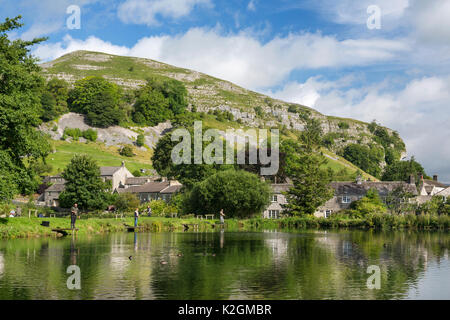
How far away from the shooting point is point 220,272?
66.3ft

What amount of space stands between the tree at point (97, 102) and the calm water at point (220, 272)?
5672 inches

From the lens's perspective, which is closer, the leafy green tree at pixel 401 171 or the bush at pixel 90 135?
the leafy green tree at pixel 401 171

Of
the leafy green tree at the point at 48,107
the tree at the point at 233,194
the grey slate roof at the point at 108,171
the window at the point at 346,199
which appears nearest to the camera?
the tree at the point at 233,194

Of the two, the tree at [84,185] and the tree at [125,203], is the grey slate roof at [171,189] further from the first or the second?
the tree at [84,185]

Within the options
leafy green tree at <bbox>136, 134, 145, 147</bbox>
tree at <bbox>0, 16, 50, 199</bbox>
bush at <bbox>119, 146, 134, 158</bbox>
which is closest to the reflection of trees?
tree at <bbox>0, 16, 50, 199</bbox>

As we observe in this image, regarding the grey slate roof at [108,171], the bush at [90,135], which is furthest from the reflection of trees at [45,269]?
the bush at [90,135]

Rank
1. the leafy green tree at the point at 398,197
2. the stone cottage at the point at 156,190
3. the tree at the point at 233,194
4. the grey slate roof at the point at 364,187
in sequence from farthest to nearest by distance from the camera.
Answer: the stone cottage at the point at 156,190
the grey slate roof at the point at 364,187
the leafy green tree at the point at 398,197
the tree at the point at 233,194

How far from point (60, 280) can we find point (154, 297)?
5.03m

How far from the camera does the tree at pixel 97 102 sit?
558 feet

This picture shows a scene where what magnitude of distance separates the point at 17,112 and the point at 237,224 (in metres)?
33.7

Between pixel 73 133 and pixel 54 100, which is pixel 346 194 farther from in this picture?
pixel 54 100
